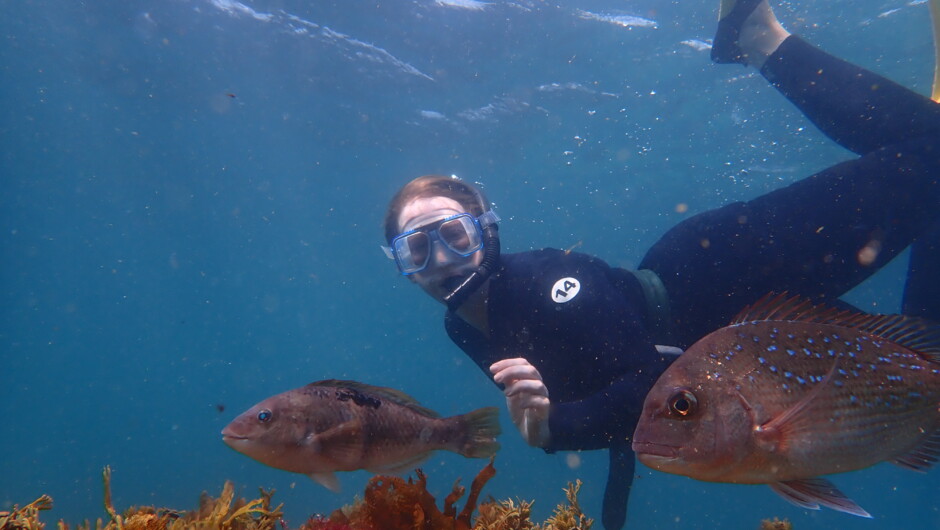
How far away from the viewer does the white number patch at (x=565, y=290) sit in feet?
12.2

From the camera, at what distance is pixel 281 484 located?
32875 millimetres

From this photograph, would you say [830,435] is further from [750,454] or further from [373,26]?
[373,26]

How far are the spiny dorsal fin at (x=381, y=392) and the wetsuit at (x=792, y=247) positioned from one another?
1491mm

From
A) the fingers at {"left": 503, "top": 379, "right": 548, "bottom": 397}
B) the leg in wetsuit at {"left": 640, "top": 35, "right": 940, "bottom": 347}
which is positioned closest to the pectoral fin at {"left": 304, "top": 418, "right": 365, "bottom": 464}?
the fingers at {"left": 503, "top": 379, "right": 548, "bottom": 397}

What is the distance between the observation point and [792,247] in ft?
16.2

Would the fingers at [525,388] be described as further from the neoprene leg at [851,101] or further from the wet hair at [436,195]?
the neoprene leg at [851,101]

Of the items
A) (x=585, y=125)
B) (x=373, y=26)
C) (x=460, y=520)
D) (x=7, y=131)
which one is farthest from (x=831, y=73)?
(x=7, y=131)

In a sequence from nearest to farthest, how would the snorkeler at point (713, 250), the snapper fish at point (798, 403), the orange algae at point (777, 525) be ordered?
the snapper fish at point (798, 403), the orange algae at point (777, 525), the snorkeler at point (713, 250)

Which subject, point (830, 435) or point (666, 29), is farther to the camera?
point (666, 29)

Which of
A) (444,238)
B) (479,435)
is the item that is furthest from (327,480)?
(444,238)

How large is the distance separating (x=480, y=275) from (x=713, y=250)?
2.67 metres

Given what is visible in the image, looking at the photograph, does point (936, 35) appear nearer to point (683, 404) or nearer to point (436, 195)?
point (436, 195)

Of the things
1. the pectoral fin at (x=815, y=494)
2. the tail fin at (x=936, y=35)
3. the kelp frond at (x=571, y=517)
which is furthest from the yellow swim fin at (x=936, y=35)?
the kelp frond at (x=571, y=517)

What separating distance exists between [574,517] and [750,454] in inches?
62.5
